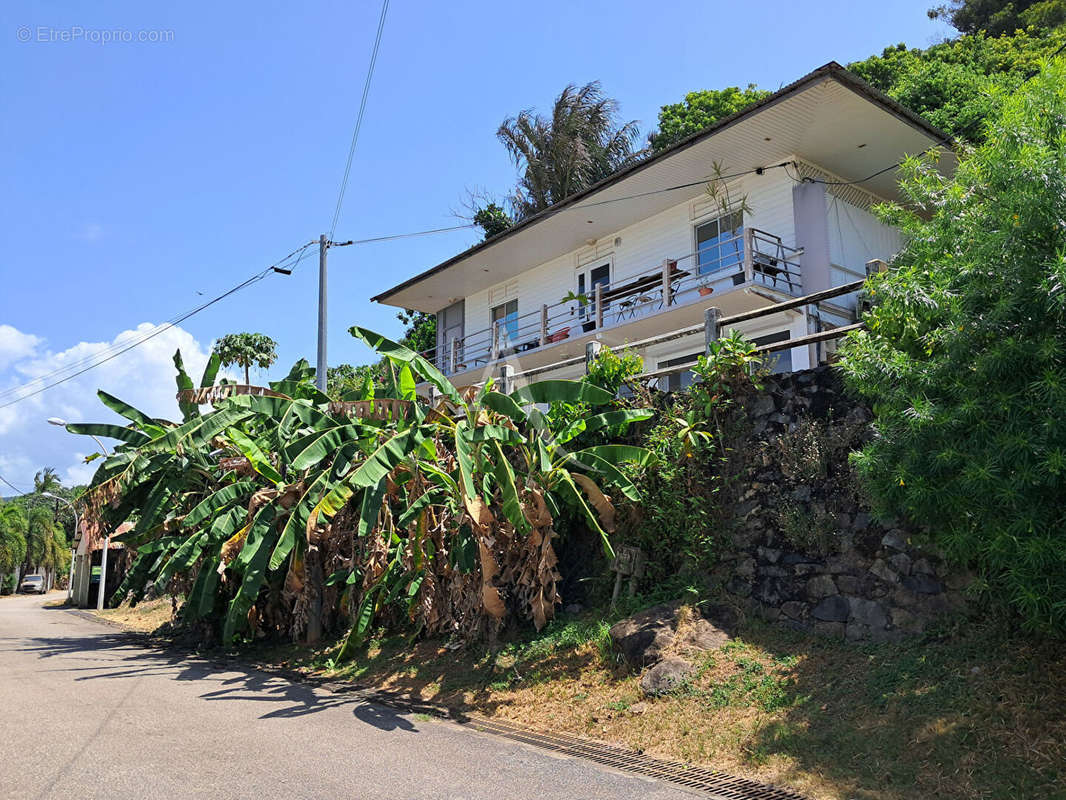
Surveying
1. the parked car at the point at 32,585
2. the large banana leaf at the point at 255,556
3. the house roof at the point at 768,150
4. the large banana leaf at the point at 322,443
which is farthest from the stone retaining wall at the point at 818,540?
the parked car at the point at 32,585

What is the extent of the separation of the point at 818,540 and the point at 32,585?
6750 centimetres

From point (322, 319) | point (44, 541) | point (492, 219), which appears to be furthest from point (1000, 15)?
point (44, 541)

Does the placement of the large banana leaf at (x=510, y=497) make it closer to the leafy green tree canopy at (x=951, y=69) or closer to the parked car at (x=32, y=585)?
the leafy green tree canopy at (x=951, y=69)

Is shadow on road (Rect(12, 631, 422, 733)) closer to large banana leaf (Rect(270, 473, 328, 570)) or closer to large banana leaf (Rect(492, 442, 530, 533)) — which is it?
large banana leaf (Rect(270, 473, 328, 570))

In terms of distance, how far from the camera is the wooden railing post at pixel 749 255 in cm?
1581

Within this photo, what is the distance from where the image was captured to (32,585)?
60.7 m

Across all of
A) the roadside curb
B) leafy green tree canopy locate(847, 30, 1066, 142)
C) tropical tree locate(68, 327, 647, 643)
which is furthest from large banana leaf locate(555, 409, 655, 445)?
leafy green tree canopy locate(847, 30, 1066, 142)

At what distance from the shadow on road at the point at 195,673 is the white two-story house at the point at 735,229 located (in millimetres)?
6130

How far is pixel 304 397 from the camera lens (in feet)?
46.0

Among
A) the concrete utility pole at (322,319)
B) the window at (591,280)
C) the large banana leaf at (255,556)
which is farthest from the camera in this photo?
the window at (591,280)

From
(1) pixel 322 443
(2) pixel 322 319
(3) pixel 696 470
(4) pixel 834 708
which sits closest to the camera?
(4) pixel 834 708

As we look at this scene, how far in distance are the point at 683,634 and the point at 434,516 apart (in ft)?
12.2

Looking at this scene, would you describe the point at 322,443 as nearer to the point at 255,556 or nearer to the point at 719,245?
the point at 255,556

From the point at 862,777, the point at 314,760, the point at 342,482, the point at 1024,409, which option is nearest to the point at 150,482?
the point at 342,482
